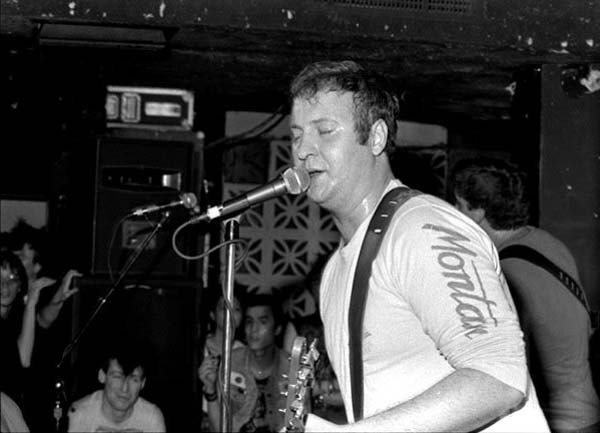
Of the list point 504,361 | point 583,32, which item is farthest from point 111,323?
point 504,361

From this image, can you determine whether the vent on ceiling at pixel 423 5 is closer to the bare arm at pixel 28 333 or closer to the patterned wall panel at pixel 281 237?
the bare arm at pixel 28 333

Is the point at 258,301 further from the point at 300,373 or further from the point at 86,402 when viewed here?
the point at 300,373

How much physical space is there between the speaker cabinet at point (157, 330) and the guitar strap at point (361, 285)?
3.01m

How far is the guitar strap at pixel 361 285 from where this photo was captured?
6.09ft

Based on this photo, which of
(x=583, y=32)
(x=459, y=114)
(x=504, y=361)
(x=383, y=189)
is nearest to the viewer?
(x=504, y=361)

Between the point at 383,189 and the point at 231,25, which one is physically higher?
the point at 231,25

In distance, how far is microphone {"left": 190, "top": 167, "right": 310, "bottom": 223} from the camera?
2.24 meters

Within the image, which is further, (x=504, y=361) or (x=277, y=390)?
(x=277, y=390)

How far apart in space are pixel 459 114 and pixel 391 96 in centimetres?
444

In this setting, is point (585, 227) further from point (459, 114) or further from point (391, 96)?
point (391, 96)

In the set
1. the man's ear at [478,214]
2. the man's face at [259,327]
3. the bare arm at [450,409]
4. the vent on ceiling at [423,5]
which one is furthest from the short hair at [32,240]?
the bare arm at [450,409]

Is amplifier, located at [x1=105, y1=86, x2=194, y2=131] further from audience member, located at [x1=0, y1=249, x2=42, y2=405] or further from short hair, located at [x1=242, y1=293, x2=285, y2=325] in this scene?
short hair, located at [x1=242, y1=293, x2=285, y2=325]

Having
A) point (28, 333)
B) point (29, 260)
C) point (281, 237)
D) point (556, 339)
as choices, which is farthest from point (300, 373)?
point (281, 237)

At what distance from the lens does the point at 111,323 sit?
190 inches
